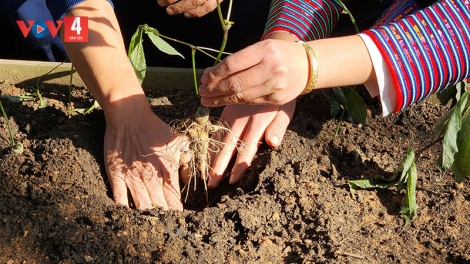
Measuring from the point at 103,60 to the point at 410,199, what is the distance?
94 centimetres

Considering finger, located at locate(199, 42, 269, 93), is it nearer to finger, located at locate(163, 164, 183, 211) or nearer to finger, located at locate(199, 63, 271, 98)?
finger, located at locate(199, 63, 271, 98)

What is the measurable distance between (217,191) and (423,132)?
708 mm

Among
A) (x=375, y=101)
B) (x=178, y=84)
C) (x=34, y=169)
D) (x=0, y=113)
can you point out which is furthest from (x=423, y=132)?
(x=0, y=113)

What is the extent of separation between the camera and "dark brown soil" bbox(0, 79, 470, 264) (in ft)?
4.71

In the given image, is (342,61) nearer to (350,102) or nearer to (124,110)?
(350,102)

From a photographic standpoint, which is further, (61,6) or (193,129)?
(61,6)

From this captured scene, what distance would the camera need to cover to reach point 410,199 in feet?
5.09

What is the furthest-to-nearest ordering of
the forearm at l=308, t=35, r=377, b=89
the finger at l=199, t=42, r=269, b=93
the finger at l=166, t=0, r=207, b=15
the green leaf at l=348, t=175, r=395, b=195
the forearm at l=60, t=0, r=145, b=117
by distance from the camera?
the finger at l=166, t=0, r=207, b=15 → the forearm at l=60, t=0, r=145, b=117 → the green leaf at l=348, t=175, r=395, b=195 → the forearm at l=308, t=35, r=377, b=89 → the finger at l=199, t=42, r=269, b=93

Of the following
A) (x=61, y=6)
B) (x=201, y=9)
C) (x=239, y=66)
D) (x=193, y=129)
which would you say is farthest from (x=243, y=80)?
(x=61, y=6)

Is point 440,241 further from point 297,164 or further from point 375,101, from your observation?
point 375,101

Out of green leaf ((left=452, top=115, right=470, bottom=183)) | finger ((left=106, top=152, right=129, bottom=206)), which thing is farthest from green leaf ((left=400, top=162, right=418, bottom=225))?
finger ((left=106, top=152, right=129, bottom=206))

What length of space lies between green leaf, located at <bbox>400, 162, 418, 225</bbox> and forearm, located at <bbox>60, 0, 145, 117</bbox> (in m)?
0.79

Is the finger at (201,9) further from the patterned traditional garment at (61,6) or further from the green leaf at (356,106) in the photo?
the green leaf at (356,106)

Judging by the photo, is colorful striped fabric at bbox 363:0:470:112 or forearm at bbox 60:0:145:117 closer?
colorful striped fabric at bbox 363:0:470:112
